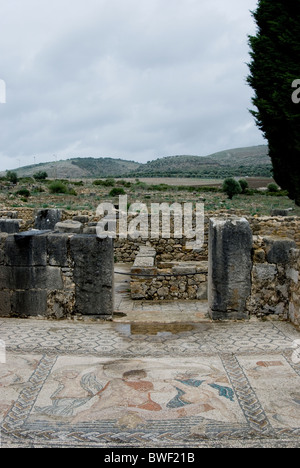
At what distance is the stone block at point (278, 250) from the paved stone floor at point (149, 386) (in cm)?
90

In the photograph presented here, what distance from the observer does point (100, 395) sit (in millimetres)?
4000

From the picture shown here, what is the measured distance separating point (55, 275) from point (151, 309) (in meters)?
3.13

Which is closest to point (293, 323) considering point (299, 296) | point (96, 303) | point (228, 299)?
point (299, 296)

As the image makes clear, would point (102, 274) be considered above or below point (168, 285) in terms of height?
above

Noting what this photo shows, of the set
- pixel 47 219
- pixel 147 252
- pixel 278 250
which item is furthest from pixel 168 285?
pixel 47 219

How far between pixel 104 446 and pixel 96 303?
11.1ft

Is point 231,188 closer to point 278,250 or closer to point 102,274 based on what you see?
point 278,250

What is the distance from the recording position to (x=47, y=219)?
15.6m

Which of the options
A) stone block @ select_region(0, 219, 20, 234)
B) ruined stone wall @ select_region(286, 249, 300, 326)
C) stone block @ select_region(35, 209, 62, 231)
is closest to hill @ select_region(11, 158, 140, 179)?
stone block @ select_region(35, 209, 62, 231)

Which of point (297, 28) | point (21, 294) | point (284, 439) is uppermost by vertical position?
point (297, 28)

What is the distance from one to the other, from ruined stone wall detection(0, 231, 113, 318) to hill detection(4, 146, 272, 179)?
74.0m

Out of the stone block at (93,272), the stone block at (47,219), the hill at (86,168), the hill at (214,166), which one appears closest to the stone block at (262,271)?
the stone block at (93,272)

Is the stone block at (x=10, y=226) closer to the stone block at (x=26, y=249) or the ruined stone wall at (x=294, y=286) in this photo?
the stone block at (x=26, y=249)

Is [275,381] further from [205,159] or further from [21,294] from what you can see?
[205,159]
